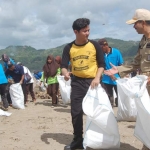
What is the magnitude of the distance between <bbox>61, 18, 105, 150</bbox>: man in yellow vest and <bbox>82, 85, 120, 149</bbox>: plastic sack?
0.97 ft

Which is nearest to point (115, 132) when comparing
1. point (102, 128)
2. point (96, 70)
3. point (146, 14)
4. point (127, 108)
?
point (102, 128)

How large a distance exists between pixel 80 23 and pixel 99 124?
1.25m

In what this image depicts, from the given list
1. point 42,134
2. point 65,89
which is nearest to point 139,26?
point 42,134

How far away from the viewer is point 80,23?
3.64m

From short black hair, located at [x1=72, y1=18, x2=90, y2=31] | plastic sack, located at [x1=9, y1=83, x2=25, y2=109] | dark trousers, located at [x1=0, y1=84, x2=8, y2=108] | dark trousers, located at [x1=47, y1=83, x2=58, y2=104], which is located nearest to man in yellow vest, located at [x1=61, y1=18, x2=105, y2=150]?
short black hair, located at [x1=72, y1=18, x2=90, y2=31]

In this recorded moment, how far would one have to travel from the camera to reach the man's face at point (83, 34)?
3658mm

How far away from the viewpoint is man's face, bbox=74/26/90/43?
12.0 feet

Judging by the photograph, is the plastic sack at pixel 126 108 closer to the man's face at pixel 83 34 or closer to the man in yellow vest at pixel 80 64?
the man in yellow vest at pixel 80 64

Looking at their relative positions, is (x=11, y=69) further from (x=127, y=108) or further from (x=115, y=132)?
(x=115, y=132)

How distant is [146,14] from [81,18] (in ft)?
2.73

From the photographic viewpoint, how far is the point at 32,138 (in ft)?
15.1

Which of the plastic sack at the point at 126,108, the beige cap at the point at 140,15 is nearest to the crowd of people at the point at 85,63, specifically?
the beige cap at the point at 140,15

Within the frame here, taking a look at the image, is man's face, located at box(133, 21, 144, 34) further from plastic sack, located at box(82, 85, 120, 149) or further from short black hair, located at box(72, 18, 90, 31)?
plastic sack, located at box(82, 85, 120, 149)

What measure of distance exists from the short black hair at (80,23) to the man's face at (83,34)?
0.04 meters
